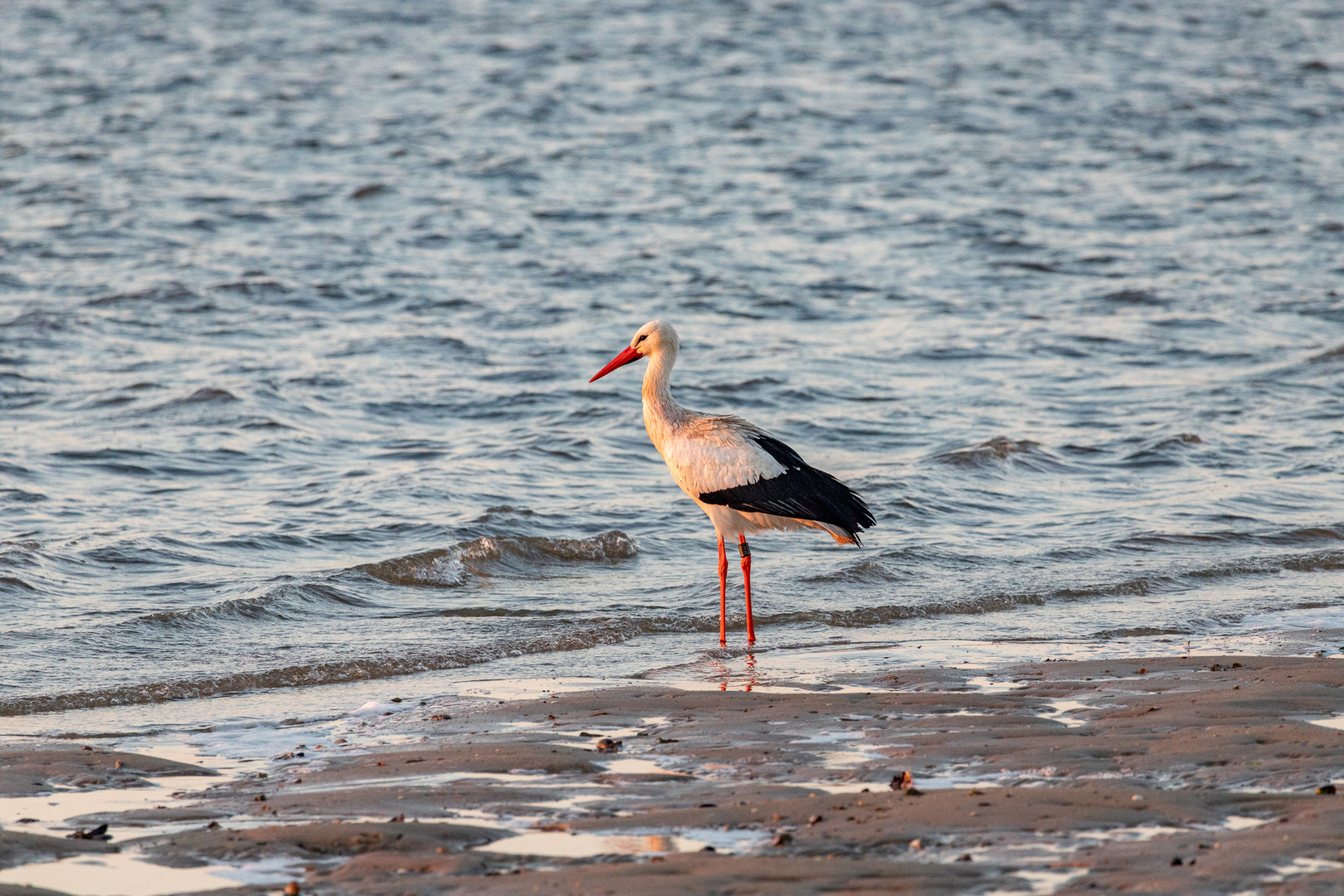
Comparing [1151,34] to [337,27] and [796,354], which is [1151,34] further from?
[796,354]

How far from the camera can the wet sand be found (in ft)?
14.4

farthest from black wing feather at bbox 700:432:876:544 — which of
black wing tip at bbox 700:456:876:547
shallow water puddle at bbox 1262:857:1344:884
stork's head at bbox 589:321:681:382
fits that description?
shallow water puddle at bbox 1262:857:1344:884

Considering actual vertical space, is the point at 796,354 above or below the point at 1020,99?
below

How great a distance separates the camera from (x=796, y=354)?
52.3 ft

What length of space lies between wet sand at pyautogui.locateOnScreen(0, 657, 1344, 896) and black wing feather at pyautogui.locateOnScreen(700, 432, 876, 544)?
1.90m

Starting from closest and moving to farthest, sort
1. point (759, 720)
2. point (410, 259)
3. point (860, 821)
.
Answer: point (860, 821) → point (759, 720) → point (410, 259)

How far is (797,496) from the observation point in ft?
28.1

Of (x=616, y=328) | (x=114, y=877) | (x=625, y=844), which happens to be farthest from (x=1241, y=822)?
(x=616, y=328)

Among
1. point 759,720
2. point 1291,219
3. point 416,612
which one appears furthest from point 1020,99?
point 759,720

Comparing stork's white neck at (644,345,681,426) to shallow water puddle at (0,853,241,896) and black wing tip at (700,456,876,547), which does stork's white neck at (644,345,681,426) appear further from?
shallow water puddle at (0,853,241,896)

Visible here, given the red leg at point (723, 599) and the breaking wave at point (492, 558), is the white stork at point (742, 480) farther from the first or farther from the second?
the breaking wave at point (492, 558)

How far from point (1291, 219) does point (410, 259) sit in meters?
12.4

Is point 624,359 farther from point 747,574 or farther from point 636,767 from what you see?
point 636,767

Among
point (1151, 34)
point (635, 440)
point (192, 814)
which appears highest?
point (1151, 34)
